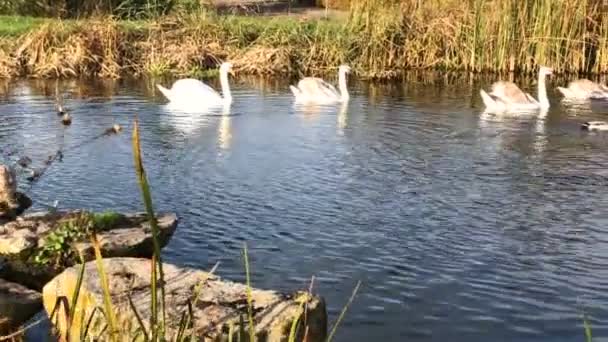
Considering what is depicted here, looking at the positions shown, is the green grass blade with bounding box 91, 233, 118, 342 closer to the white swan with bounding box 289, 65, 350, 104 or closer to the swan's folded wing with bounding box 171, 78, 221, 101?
the swan's folded wing with bounding box 171, 78, 221, 101

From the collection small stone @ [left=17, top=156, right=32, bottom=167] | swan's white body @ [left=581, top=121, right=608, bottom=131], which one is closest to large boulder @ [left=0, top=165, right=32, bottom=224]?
small stone @ [left=17, top=156, right=32, bottom=167]

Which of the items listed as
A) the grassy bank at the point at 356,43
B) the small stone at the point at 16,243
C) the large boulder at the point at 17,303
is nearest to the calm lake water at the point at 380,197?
the small stone at the point at 16,243

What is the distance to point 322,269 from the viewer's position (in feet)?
24.4

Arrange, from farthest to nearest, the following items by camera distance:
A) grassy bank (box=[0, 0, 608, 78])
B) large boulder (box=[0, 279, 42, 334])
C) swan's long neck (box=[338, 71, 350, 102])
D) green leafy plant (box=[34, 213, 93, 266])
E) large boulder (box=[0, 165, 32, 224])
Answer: grassy bank (box=[0, 0, 608, 78])
swan's long neck (box=[338, 71, 350, 102])
large boulder (box=[0, 165, 32, 224])
green leafy plant (box=[34, 213, 93, 266])
large boulder (box=[0, 279, 42, 334])

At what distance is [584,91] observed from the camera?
56.5 feet

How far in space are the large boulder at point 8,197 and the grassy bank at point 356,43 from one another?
11540mm

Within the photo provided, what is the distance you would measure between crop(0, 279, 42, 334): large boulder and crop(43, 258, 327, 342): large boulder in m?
0.18

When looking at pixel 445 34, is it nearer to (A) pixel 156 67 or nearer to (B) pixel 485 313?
(A) pixel 156 67

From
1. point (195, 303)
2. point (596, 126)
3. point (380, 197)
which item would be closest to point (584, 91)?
point (596, 126)

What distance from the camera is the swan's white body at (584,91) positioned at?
17.2 metres

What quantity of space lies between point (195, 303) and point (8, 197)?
3978mm

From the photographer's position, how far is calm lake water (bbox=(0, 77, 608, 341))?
6.85 m

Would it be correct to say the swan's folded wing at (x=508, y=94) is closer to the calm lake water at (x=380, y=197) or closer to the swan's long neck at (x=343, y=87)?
the calm lake water at (x=380, y=197)

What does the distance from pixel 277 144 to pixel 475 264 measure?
5.56 meters
